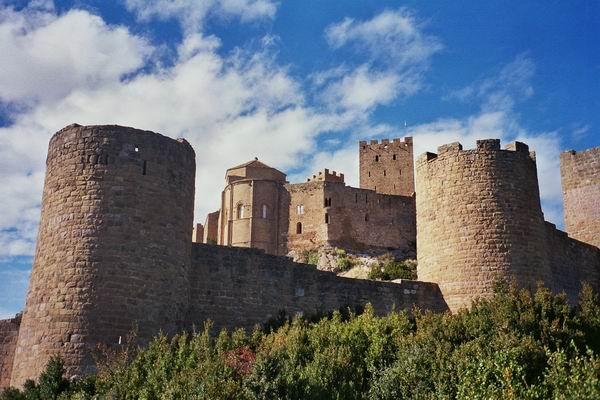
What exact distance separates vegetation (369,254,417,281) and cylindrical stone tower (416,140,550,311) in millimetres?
13049

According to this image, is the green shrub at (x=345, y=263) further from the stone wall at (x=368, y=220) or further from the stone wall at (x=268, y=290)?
the stone wall at (x=268, y=290)

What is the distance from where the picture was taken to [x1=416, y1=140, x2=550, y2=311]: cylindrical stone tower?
793 inches

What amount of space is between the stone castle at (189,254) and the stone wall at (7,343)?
3cm

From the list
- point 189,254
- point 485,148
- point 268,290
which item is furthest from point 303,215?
point 189,254

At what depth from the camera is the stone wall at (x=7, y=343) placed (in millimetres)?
17516

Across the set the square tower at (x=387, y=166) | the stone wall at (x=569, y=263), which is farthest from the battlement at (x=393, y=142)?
the stone wall at (x=569, y=263)

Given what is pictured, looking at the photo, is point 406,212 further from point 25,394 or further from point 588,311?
point 25,394

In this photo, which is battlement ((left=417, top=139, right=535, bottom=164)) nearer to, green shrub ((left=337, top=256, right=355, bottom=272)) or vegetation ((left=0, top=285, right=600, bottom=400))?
vegetation ((left=0, top=285, right=600, bottom=400))

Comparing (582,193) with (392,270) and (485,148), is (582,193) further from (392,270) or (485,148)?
(392,270)

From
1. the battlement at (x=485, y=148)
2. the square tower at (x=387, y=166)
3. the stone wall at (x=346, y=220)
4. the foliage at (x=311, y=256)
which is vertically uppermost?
the square tower at (x=387, y=166)

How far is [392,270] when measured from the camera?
35.5 meters

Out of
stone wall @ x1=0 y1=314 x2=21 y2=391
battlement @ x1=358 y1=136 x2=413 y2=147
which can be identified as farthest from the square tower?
stone wall @ x1=0 y1=314 x2=21 y2=391

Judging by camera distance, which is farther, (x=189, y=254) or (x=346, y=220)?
(x=346, y=220)

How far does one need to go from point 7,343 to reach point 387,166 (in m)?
43.6
